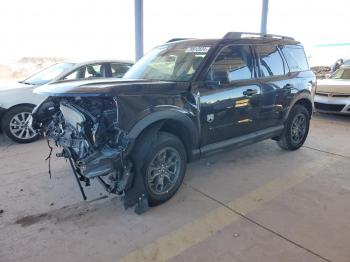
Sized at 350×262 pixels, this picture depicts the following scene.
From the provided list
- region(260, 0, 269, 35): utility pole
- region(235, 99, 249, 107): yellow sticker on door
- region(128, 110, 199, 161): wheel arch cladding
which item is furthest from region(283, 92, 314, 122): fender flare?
region(260, 0, 269, 35): utility pole

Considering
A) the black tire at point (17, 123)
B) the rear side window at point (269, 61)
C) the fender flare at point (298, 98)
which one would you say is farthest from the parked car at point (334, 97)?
the black tire at point (17, 123)

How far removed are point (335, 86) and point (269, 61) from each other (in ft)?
12.9

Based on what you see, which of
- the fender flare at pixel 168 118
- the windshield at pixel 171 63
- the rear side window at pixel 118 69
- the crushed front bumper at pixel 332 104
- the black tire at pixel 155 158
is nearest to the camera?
the fender flare at pixel 168 118

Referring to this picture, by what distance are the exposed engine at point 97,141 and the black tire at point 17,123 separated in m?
2.60

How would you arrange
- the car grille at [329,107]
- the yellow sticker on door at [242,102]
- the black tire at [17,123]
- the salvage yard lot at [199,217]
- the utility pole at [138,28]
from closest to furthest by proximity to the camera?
the salvage yard lot at [199,217] → the yellow sticker on door at [242,102] → the black tire at [17,123] → the car grille at [329,107] → the utility pole at [138,28]

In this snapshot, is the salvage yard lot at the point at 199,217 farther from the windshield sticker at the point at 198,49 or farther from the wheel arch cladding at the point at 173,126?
the windshield sticker at the point at 198,49

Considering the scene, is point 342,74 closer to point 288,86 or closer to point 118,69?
point 288,86

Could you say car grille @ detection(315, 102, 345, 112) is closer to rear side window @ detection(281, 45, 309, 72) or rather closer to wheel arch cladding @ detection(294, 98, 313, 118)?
wheel arch cladding @ detection(294, 98, 313, 118)

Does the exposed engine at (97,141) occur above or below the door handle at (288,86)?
below

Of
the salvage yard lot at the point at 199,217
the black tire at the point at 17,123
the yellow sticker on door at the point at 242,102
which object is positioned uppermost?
the yellow sticker on door at the point at 242,102

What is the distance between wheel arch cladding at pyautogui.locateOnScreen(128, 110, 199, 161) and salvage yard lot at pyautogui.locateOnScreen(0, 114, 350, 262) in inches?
25.2

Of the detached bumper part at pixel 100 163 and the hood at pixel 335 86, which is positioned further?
the hood at pixel 335 86

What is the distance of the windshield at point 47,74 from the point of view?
20.0 feet

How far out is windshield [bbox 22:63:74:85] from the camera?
6105mm
